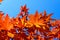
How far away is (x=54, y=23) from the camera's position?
1633 millimetres

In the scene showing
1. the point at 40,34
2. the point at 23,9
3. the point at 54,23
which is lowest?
the point at 40,34

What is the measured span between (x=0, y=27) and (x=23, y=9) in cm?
41

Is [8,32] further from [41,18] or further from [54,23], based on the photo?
[54,23]

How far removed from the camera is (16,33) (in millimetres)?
1472

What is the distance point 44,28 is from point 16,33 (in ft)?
0.83

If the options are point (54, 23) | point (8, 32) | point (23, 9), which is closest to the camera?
point (8, 32)

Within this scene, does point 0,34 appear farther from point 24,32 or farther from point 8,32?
point 24,32

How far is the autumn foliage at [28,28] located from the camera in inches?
56.6

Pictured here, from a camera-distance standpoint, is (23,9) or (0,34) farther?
(23,9)

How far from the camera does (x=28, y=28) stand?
1486 mm

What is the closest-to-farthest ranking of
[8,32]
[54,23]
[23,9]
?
[8,32] → [54,23] → [23,9]

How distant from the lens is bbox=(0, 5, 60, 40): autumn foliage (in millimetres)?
1439

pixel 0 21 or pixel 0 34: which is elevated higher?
pixel 0 21

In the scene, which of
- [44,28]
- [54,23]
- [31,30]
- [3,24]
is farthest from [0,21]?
[54,23]
